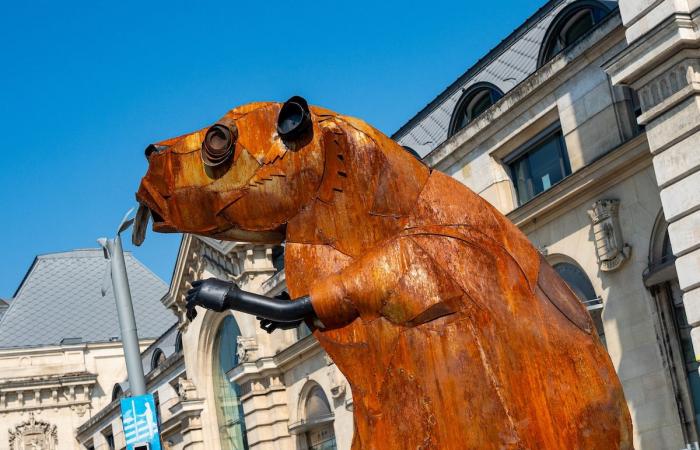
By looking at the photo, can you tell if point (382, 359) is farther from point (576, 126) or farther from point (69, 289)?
point (69, 289)

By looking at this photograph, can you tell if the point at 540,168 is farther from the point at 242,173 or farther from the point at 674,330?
the point at 242,173

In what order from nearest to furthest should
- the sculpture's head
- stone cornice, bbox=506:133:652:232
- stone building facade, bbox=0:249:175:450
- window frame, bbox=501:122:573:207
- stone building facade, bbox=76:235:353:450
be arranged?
the sculpture's head
stone cornice, bbox=506:133:652:232
window frame, bbox=501:122:573:207
stone building facade, bbox=76:235:353:450
stone building facade, bbox=0:249:175:450

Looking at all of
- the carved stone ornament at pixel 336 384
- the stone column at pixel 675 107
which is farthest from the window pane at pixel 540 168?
the carved stone ornament at pixel 336 384

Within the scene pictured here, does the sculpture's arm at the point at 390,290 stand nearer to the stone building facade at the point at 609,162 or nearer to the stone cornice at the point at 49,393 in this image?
the stone building facade at the point at 609,162

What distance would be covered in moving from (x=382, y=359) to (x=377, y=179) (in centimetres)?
100

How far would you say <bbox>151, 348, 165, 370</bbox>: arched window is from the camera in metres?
41.4

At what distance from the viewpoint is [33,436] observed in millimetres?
48219

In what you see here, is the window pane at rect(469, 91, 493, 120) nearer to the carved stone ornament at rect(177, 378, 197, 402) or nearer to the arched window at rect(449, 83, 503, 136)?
the arched window at rect(449, 83, 503, 136)

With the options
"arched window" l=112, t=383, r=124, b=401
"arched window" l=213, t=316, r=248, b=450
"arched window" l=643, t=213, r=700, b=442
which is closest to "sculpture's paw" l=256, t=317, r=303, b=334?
"arched window" l=643, t=213, r=700, b=442

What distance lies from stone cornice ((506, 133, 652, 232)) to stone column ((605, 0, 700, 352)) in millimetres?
1785

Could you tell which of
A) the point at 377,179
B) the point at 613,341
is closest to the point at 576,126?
the point at 613,341

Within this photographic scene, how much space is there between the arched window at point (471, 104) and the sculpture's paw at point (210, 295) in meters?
17.5

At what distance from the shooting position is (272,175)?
232 inches

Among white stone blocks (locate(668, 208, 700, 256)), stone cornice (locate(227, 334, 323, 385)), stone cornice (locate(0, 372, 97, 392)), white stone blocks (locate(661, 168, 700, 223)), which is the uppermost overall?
stone cornice (locate(0, 372, 97, 392))
